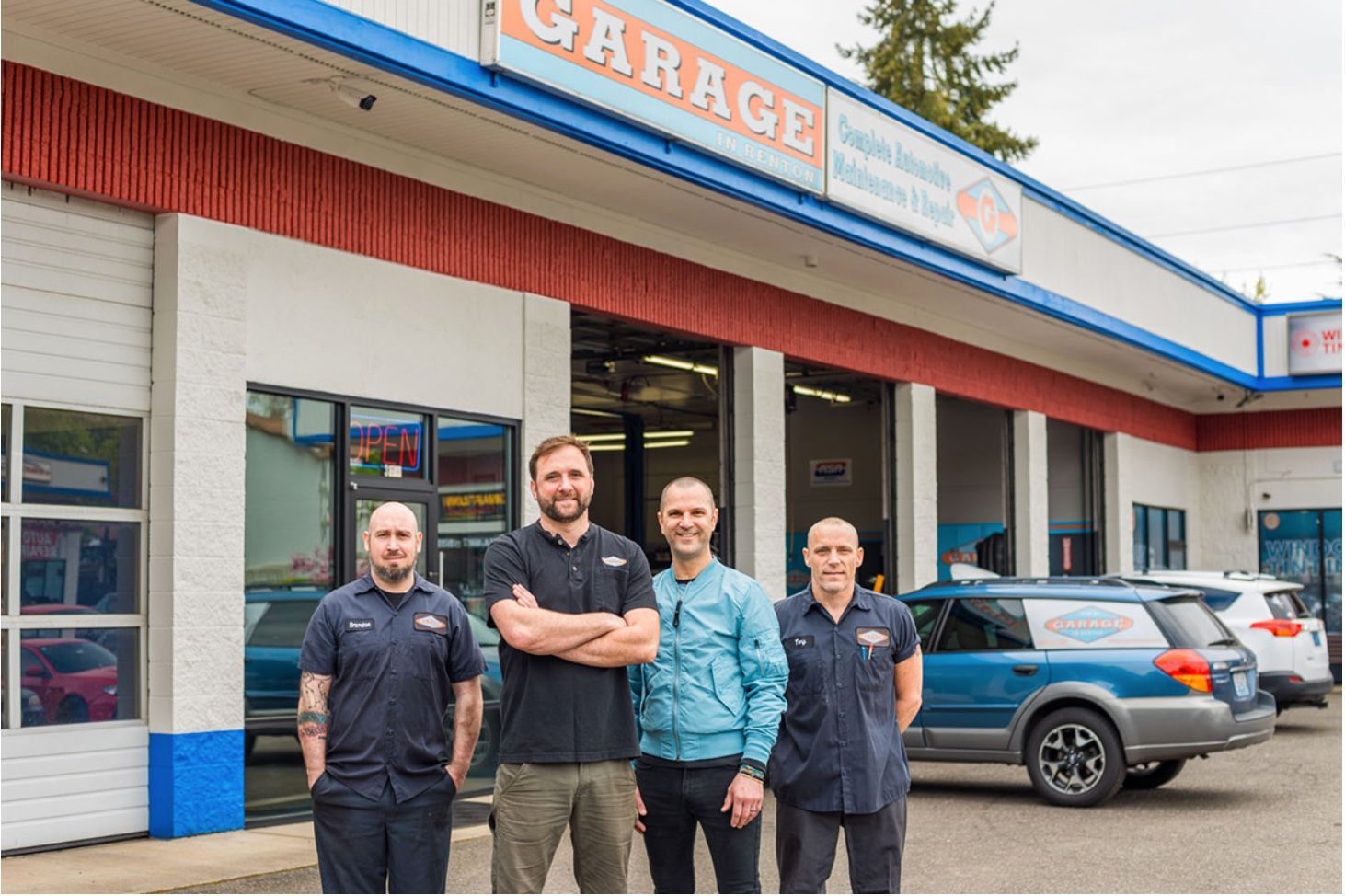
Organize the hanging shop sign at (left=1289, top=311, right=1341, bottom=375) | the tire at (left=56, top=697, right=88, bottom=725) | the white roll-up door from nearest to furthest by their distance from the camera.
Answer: the white roll-up door, the tire at (left=56, top=697, right=88, bottom=725), the hanging shop sign at (left=1289, top=311, right=1341, bottom=375)

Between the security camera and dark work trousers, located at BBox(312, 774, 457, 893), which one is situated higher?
the security camera

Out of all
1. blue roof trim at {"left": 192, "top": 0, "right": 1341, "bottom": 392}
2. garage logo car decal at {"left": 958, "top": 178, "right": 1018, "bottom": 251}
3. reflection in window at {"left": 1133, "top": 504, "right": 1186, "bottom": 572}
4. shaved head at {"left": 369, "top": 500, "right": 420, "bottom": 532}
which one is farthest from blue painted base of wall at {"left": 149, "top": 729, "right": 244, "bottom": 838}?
reflection in window at {"left": 1133, "top": 504, "right": 1186, "bottom": 572}

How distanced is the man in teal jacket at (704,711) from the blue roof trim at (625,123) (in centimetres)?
491

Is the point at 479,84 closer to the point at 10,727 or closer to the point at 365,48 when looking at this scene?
the point at 365,48

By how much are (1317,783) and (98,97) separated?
1087 cm

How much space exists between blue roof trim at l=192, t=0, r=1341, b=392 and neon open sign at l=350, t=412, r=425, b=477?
8.63ft

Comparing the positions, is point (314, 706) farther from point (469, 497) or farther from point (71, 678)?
point (469, 497)

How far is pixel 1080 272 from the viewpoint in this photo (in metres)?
22.0

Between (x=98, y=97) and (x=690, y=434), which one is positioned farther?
(x=690, y=434)

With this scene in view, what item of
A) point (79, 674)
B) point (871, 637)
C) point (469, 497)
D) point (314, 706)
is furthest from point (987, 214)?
point (314, 706)

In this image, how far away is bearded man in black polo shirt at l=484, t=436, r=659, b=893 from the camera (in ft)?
18.7

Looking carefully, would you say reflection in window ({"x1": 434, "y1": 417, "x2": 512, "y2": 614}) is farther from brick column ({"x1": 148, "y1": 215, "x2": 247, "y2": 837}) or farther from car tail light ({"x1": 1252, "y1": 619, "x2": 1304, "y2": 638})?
car tail light ({"x1": 1252, "y1": 619, "x2": 1304, "y2": 638})

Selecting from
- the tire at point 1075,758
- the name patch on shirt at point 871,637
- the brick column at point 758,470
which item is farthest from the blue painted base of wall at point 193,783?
the brick column at point 758,470


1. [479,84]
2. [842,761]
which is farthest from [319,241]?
[842,761]
